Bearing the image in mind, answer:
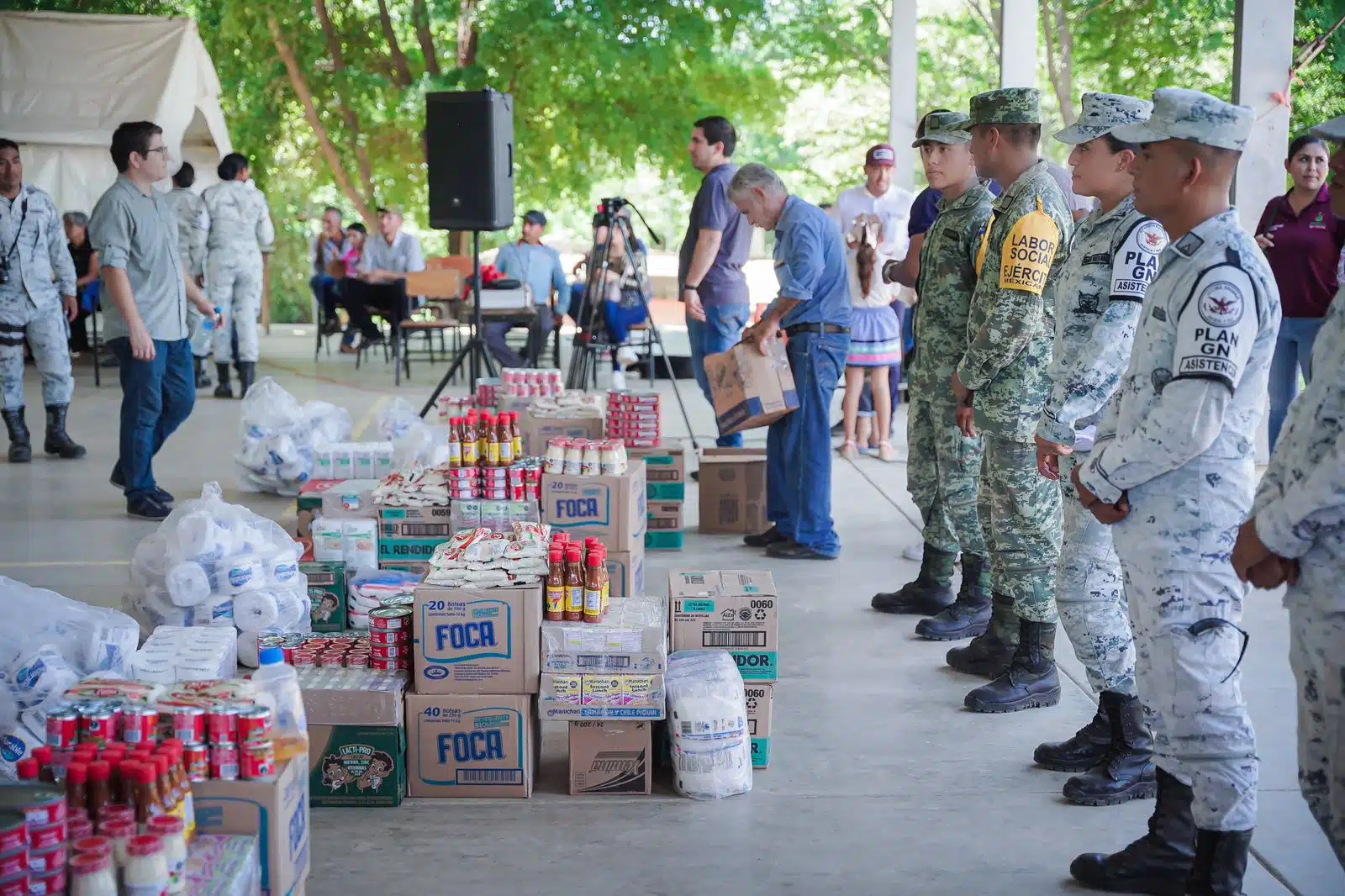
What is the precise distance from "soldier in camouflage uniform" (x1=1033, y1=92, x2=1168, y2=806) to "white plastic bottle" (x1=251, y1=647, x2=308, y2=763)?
2.00 metres

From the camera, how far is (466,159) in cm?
909

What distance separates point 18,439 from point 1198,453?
7880mm

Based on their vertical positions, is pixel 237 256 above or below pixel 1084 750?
above

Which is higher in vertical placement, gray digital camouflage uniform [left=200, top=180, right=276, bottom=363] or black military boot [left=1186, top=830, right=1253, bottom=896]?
gray digital camouflage uniform [left=200, top=180, right=276, bottom=363]

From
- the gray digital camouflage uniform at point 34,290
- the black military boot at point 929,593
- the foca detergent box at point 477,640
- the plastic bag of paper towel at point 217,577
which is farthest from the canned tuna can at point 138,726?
the gray digital camouflage uniform at point 34,290

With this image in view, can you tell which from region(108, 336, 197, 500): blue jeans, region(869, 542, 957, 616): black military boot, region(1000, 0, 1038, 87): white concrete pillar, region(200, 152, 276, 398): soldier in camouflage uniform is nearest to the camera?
region(869, 542, 957, 616): black military boot

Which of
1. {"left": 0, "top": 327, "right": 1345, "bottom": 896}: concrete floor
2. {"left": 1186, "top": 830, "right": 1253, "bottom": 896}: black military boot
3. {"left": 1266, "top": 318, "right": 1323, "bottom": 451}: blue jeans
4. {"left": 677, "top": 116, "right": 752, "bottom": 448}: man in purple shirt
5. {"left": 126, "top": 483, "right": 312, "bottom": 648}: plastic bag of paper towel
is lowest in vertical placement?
{"left": 0, "top": 327, "right": 1345, "bottom": 896}: concrete floor

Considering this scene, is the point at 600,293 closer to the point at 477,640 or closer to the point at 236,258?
the point at 236,258

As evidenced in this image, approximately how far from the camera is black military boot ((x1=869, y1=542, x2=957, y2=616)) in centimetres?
562

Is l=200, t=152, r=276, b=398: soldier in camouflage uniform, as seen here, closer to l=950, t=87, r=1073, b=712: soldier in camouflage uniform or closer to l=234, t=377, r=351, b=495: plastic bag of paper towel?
l=234, t=377, r=351, b=495: plastic bag of paper towel

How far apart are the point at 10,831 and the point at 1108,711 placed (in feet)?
9.12

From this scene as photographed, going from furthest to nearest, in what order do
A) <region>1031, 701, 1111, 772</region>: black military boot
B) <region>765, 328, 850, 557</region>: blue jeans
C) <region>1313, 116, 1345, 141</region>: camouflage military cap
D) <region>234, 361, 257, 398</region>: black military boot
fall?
<region>234, 361, 257, 398</region>: black military boot → <region>765, 328, 850, 557</region>: blue jeans → <region>1031, 701, 1111, 772</region>: black military boot → <region>1313, 116, 1345, 141</region>: camouflage military cap

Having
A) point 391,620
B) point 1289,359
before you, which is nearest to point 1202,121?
point 391,620

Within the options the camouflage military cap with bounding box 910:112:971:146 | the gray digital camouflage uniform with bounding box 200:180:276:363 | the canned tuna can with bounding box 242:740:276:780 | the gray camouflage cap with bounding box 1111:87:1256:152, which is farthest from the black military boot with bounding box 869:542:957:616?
the gray digital camouflage uniform with bounding box 200:180:276:363
